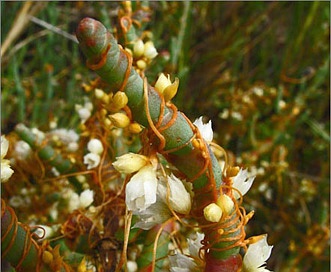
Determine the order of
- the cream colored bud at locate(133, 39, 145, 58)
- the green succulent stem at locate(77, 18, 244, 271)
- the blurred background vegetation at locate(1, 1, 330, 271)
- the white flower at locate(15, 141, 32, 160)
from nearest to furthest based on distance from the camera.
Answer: the green succulent stem at locate(77, 18, 244, 271) < the cream colored bud at locate(133, 39, 145, 58) < the white flower at locate(15, 141, 32, 160) < the blurred background vegetation at locate(1, 1, 330, 271)

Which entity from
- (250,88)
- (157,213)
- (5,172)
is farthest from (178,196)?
(250,88)

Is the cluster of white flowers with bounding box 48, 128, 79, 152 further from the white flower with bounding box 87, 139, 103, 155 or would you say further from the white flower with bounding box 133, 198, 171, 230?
the white flower with bounding box 133, 198, 171, 230

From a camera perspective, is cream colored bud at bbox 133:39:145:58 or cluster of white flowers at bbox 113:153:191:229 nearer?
→ cluster of white flowers at bbox 113:153:191:229

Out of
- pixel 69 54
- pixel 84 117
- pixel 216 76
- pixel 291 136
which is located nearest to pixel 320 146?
pixel 291 136

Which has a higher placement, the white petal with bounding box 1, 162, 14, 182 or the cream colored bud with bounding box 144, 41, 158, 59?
the cream colored bud with bounding box 144, 41, 158, 59

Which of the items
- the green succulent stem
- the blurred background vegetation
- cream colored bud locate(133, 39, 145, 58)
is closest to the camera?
the green succulent stem

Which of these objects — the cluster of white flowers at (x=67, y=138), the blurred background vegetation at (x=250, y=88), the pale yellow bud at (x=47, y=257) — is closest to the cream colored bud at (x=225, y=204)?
the pale yellow bud at (x=47, y=257)

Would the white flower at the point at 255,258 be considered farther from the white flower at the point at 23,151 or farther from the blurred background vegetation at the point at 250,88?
the blurred background vegetation at the point at 250,88

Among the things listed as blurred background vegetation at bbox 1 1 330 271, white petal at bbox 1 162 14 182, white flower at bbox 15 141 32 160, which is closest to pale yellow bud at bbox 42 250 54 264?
white petal at bbox 1 162 14 182
